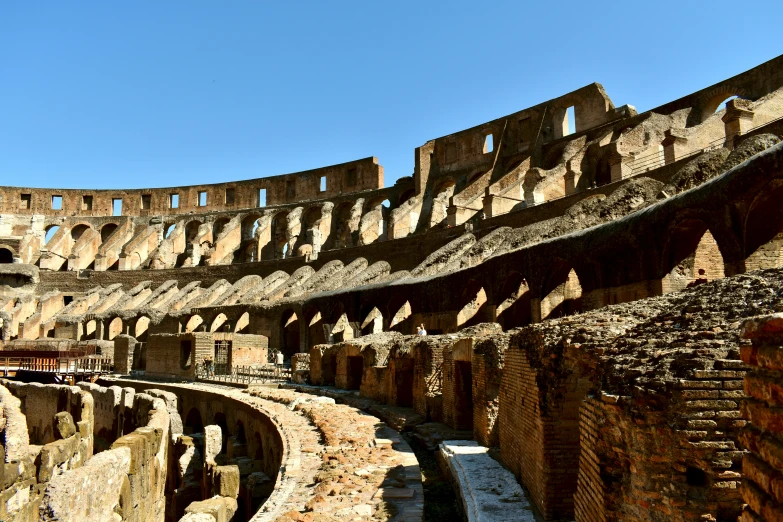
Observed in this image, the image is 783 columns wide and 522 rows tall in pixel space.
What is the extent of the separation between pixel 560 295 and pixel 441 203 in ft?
71.0

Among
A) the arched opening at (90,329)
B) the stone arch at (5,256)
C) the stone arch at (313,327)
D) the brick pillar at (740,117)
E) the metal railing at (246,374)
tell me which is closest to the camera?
the metal railing at (246,374)

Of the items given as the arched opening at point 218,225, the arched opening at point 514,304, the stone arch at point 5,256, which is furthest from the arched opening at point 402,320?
the stone arch at point 5,256

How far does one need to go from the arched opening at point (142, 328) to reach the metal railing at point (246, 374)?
12052 mm

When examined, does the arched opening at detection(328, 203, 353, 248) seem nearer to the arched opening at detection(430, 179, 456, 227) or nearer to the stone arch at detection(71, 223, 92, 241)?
the arched opening at detection(430, 179, 456, 227)

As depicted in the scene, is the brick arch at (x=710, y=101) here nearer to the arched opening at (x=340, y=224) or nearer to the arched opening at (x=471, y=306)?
the arched opening at (x=471, y=306)

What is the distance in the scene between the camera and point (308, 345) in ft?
92.8

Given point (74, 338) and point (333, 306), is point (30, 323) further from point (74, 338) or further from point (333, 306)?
point (333, 306)

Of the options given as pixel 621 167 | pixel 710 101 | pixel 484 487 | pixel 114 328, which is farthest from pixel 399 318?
pixel 114 328

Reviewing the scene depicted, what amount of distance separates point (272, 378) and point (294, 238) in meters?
24.9

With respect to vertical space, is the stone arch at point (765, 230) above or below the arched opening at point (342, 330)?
above

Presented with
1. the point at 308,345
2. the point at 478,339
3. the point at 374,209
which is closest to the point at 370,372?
the point at 478,339

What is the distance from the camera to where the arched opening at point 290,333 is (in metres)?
29.7

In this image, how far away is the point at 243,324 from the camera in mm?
31141

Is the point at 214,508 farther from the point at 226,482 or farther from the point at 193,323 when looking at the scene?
the point at 193,323
